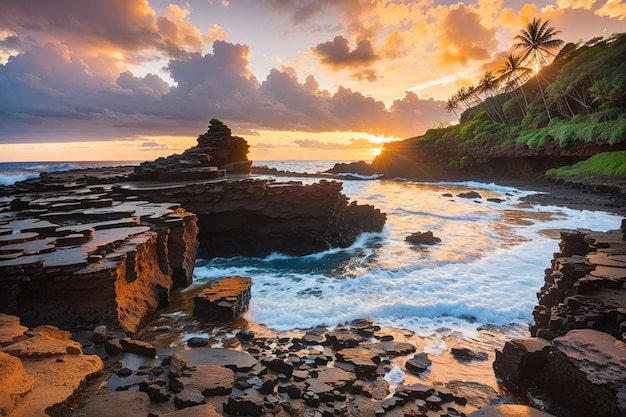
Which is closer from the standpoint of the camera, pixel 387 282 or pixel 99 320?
pixel 99 320

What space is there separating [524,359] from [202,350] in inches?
218

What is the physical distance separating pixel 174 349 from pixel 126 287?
6.55ft

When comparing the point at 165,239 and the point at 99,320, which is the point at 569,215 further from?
the point at 99,320

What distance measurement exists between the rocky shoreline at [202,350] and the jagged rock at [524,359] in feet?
0.06

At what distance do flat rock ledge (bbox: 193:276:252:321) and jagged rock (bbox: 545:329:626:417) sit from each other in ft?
21.9

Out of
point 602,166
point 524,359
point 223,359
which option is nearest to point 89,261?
point 223,359

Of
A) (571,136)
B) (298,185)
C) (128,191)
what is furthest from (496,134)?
(128,191)

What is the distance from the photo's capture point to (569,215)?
947 inches

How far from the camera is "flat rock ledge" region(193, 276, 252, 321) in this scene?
8727mm

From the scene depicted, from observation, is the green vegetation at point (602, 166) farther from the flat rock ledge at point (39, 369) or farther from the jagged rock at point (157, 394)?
the flat rock ledge at point (39, 369)

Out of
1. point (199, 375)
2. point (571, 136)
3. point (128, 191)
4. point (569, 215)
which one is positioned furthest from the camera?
point (571, 136)

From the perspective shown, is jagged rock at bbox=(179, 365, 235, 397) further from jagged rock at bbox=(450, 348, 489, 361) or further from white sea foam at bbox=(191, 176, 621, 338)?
jagged rock at bbox=(450, 348, 489, 361)

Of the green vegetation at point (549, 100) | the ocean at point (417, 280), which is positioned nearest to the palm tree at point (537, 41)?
the green vegetation at point (549, 100)

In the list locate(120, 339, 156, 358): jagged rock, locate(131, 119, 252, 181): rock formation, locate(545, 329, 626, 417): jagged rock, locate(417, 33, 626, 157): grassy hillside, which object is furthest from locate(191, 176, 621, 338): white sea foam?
locate(417, 33, 626, 157): grassy hillside
